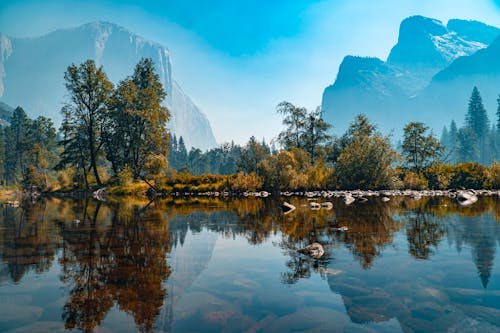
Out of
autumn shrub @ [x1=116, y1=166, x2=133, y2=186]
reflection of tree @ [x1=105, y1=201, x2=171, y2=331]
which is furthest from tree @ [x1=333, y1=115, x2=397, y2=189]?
reflection of tree @ [x1=105, y1=201, x2=171, y2=331]

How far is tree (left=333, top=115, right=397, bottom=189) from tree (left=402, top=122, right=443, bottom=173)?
17.0 feet

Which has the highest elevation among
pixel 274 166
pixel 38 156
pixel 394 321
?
pixel 38 156

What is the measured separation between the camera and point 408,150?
52.8 meters

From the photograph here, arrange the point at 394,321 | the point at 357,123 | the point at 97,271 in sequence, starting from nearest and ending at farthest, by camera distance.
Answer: the point at 394,321 → the point at 97,271 → the point at 357,123

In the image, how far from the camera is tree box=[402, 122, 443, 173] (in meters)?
51.7

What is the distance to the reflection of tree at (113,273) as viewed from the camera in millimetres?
6645

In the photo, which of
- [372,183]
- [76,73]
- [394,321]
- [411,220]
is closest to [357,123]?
[372,183]

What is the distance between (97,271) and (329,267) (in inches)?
254

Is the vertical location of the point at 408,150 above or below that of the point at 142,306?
above

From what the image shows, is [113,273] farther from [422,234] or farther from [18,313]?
[422,234]

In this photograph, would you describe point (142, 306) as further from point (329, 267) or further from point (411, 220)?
point (411, 220)

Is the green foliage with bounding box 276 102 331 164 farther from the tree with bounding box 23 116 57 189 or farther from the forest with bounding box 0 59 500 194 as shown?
the tree with bounding box 23 116 57 189

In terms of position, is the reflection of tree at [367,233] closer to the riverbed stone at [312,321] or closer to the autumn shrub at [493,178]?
the riverbed stone at [312,321]

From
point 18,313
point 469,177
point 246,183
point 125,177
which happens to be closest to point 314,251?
point 18,313
